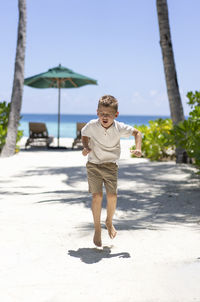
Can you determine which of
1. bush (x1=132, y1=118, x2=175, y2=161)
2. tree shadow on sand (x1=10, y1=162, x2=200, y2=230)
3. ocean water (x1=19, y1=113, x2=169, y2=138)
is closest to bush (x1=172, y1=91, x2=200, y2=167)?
tree shadow on sand (x1=10, y1=162, x2=200, y2=230)

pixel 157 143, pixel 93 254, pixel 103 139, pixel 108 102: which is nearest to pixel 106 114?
pixel 108 102

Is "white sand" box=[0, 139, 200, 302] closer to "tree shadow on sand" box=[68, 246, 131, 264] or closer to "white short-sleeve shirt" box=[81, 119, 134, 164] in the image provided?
"tree shadow on sand" box=[68, 246, 131, 264]

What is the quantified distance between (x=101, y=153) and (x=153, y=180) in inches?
195

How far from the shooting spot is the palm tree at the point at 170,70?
34.3 ft

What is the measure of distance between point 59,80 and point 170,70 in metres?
7.40

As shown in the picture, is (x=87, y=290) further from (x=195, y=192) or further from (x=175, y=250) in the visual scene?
(x=195, y=192)

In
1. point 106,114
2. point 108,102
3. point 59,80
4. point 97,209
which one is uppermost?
point 59,80

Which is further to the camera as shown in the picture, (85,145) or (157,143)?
(157,143)

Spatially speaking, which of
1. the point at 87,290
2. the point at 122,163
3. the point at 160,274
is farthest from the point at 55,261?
the point at 122,163

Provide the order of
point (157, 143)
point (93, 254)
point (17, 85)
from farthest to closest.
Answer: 1. point (17, 85)
2. point (157, 143)
3. point (93, 254)

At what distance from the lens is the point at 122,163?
35.7 ft

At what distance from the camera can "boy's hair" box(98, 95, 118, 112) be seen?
3.57m

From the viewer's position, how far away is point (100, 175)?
3836 mm

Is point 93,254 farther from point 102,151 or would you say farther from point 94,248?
point 102,151
